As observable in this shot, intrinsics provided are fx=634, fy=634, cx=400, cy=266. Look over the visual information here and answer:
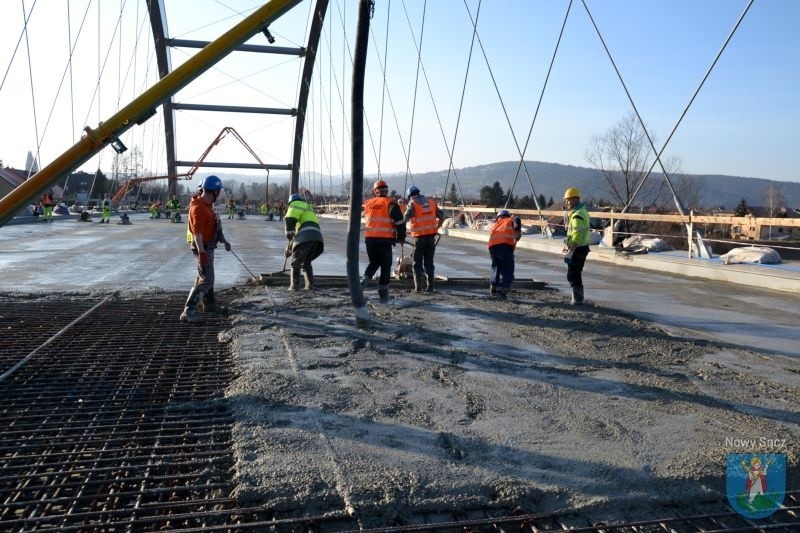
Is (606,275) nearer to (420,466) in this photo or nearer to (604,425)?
(604,425)

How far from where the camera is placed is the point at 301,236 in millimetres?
9539

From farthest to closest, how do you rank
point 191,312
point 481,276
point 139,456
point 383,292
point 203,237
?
point 481,276, point 383,292, point 203,237, point 191,312, point 139,456

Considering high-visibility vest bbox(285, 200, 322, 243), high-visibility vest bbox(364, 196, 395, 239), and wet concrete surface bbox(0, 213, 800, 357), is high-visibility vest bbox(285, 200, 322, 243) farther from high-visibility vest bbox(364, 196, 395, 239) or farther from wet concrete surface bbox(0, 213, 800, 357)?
wet concrete surface bbox(0, 213, 800, 357)

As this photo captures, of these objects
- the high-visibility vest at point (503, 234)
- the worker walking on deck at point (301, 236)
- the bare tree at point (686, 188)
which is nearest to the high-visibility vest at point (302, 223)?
the worker walking on deck at point (301, 236)

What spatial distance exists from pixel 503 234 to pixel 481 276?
11.8 ft

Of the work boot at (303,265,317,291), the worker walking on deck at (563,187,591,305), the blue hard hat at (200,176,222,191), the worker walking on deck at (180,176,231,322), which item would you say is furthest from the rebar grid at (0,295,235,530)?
the worker walking on deck at (563,187,591,305)

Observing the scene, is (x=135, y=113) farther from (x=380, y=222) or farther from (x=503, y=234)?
(x=503, y=234)

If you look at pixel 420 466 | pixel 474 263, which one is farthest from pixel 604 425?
pixel 474 263

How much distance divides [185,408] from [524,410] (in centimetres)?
231

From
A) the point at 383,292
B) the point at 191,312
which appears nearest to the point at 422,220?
the point at 383,292

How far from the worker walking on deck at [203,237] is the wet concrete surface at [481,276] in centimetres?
A: 272

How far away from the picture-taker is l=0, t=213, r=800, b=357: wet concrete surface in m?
7.96

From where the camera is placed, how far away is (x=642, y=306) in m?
9.20

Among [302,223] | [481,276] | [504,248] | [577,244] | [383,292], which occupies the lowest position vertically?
[481,276]
